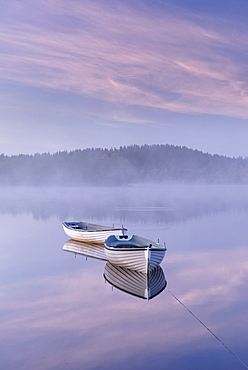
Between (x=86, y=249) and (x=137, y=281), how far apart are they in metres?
9.56

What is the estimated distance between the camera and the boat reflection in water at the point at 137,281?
15141mm

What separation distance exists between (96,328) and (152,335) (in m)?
1.65

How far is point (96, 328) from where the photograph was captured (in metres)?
11.5

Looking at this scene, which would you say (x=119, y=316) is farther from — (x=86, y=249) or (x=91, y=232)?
(x=91, y=232)

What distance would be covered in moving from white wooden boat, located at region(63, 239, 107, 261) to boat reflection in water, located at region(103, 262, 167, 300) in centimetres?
394

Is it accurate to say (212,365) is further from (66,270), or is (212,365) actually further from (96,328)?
(66,270)

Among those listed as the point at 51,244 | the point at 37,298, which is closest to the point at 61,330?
the point at 37,298

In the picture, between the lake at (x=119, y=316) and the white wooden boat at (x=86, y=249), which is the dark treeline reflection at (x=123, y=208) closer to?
the white wooden boat at (x=86, y=249)

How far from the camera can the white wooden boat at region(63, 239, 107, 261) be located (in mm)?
23495

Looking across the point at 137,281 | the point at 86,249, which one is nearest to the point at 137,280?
the point at 137,281

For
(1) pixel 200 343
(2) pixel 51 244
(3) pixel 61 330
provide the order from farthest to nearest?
(2) pixel 51 244, (3) pixel 61 330, (1) pixel 200 343

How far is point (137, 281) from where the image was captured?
54.3 feet

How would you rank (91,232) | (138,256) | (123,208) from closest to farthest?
(138,256) → (91,232) → (123,208)

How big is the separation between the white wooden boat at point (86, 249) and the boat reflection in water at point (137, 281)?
3935 millimetres
